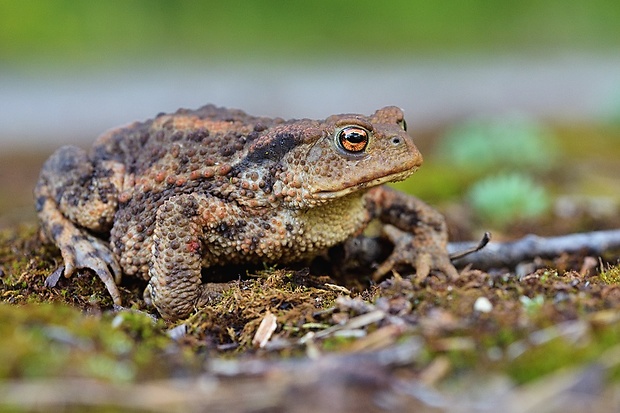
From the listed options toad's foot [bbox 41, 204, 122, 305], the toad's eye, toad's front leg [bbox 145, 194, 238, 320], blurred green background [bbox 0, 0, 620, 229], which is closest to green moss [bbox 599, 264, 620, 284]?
the toad's eye

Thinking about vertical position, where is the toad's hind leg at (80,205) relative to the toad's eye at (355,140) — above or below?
below

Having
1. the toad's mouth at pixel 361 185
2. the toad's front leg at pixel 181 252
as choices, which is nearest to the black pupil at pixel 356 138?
the toad's mouth at pixel 361 185

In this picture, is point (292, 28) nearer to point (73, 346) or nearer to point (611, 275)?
point (611, 275)

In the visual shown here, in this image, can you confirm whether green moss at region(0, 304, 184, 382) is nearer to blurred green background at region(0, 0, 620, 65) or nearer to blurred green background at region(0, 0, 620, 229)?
blurred green background at region(0, 0, 620, 229)

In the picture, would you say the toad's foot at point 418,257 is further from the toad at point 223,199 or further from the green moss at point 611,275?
the green moss at point 611,275

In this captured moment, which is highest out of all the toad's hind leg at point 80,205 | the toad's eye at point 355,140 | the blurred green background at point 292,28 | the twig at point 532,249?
the blurred green background at point 292,28

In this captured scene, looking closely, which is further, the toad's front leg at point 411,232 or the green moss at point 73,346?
the toad's front leg at point 411,232

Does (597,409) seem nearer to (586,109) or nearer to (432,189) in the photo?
(432,189)
